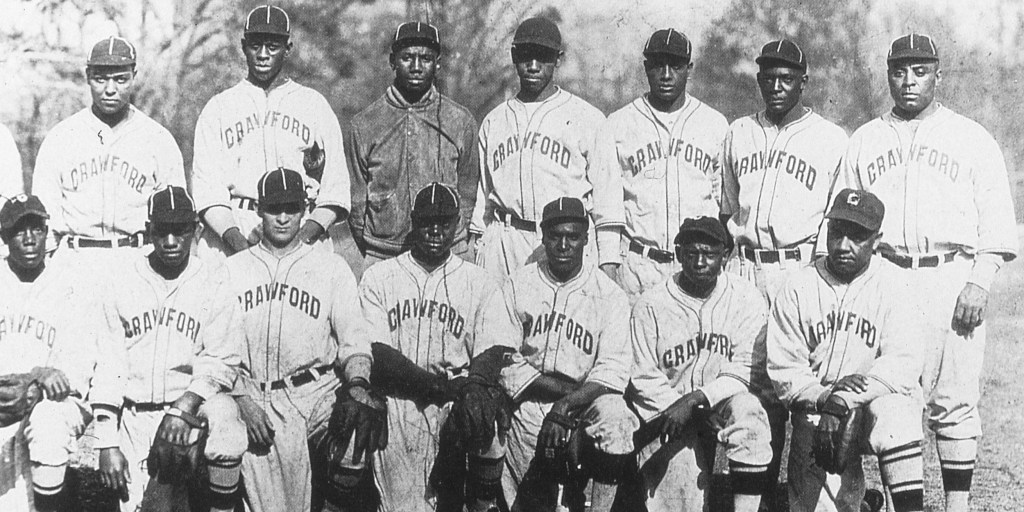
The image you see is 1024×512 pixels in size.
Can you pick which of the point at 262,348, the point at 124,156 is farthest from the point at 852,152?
the point at 124,156

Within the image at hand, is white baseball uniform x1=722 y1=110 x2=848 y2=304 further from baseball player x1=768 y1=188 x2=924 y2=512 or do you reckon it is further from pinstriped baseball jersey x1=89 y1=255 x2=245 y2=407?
pinstriped baseball jersey x1=89 y1=255 x2=245 y2=407

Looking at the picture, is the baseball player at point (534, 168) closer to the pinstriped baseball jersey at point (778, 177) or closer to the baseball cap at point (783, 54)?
the pinstriped baseball jersey at point (778, 177)

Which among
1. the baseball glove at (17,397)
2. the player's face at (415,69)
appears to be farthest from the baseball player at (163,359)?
the player's face at (415,69)

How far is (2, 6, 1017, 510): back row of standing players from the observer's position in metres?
6.09

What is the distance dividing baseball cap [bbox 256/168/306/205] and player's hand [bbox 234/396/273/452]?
1.00 m

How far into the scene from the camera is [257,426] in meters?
5.82

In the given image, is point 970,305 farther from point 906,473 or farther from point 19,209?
point 19,209

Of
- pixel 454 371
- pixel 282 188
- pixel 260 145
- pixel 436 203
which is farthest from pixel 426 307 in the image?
pixel 260 145

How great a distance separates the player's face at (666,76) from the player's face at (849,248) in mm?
1059

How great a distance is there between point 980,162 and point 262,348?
3.64 metres

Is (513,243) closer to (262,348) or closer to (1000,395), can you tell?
(262,348)

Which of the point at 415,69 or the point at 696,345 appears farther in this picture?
the point at 415,69

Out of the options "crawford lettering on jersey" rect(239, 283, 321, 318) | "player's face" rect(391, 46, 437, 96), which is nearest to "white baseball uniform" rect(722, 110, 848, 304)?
"player's face" rect(391, 46, 437, 96)

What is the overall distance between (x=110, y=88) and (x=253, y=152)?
0.86 meters
